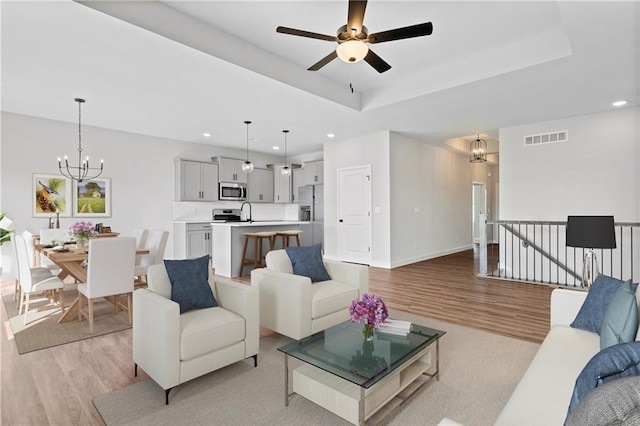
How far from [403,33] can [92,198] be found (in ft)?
20.7

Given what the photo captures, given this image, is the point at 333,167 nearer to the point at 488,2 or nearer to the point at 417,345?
the point at 488,2

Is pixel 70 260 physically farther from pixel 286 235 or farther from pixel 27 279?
pixel 286 235

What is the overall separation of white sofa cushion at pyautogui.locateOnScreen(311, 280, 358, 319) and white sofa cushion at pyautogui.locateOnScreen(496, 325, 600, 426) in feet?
5.34

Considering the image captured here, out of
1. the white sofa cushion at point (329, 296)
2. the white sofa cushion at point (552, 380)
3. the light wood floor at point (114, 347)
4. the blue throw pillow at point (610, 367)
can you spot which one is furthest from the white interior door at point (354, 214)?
the blue throw pillow at point (610, 367)

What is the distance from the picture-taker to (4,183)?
531 cm

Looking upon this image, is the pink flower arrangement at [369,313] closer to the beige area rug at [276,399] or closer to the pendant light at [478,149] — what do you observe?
the beige area rug at [276,399]

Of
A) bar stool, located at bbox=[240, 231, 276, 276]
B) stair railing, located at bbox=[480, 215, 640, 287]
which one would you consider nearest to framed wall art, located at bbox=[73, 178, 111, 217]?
bar stool, located at bbox=[240, 231, 276, 276]

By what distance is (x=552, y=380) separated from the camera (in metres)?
1.50

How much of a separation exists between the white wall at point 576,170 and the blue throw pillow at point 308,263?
450cm

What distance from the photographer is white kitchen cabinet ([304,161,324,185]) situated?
839 centimetres

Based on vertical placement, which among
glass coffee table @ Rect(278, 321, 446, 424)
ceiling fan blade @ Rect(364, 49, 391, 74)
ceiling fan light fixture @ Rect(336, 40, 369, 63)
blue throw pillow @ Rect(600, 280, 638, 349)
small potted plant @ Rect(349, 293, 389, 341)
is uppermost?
ceiling fan blade @ Rect(364, 49, 391, 74)

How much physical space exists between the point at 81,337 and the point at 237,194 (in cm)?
542

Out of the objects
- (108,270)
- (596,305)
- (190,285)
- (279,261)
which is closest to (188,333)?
(190,285)

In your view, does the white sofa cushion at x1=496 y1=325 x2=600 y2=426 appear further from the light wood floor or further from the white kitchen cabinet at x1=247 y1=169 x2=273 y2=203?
the white kitchen cabinet at x1=247 y1=169 x2=273 y2=203
